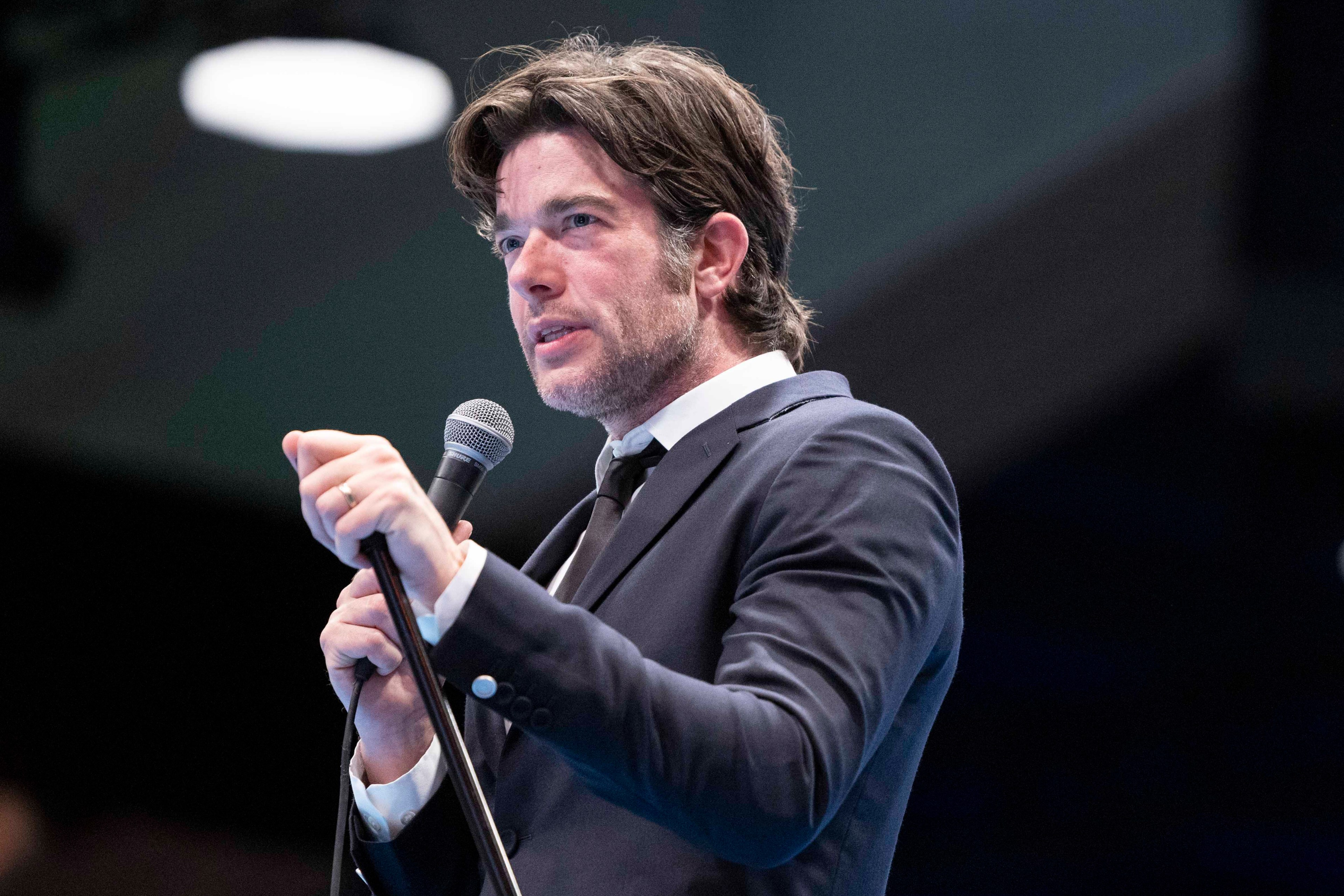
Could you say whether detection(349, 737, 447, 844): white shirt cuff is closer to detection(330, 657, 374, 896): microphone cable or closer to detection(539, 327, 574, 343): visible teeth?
detection(330, 657, 374, 896): microphone cable

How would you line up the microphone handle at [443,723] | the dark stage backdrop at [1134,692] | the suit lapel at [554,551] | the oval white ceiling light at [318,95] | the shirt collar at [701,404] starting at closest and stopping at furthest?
the microphone handle at [443,723], the suit lapel at [554,551], the shirt collar at [701,404], the dark stage backdrop at [1134,692], the oval white ceiling light at [318,95]

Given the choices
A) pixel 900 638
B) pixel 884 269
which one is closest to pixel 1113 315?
pixel 884 269

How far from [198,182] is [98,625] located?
1.14 m

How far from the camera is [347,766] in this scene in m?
1.40

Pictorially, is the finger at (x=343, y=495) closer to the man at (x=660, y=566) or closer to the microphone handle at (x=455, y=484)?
the man at (x=660, y=566)

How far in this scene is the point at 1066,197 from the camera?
2807 mm

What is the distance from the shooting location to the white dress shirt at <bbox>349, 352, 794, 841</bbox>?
150 centimetres

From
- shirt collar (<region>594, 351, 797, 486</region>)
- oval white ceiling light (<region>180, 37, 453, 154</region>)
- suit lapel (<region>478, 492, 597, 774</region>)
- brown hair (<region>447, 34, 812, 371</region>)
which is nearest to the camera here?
suit lapel (<region>478, 492, 597, 774</region>)

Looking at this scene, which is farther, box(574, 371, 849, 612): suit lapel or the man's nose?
the man's nose

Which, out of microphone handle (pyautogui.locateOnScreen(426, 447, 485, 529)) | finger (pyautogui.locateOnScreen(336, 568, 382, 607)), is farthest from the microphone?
finger (pyautogui.locateOnScreen(336, 568, 382, 607))

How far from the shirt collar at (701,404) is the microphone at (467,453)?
1.06 ft

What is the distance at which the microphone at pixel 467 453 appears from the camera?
123 cm

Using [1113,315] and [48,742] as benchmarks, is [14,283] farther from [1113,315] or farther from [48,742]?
[1113,315]

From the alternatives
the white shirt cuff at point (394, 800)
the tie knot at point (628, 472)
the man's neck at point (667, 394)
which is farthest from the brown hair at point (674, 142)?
the white shirt cuff at point (394, 800)
